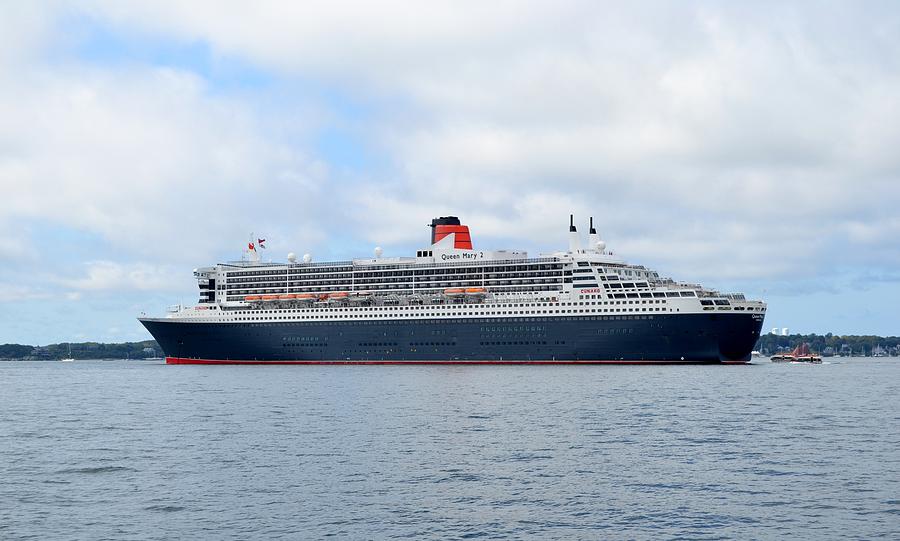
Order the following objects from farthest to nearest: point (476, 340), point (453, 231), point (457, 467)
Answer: point (453, 231)
point (476, 340)
point (457, 467)

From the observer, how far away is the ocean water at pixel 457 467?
89.1ft

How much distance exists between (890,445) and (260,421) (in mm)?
30059

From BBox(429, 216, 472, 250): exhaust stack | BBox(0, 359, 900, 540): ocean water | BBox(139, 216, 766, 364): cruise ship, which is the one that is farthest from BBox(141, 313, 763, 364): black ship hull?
BBox(0, 359, 900, 540): ocean water

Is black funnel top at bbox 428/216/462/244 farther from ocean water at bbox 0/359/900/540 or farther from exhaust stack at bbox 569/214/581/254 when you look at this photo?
ocean water at bbox 0/359/900/540

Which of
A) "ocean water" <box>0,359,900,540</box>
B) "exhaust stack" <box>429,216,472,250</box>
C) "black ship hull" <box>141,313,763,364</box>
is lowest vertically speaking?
"ocean water" <box>0,359,900,540</box>

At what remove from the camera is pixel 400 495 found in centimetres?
3094

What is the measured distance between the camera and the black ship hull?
98.8 m

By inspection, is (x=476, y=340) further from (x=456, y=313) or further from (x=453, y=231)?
(x=453, y=231)

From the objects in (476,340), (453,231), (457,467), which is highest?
(453,231)

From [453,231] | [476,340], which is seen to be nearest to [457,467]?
[476,340]

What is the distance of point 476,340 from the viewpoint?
106875 mm

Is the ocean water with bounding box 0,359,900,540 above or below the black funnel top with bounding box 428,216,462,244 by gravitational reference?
below

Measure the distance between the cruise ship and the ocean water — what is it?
107ft

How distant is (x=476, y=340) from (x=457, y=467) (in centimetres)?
7130
